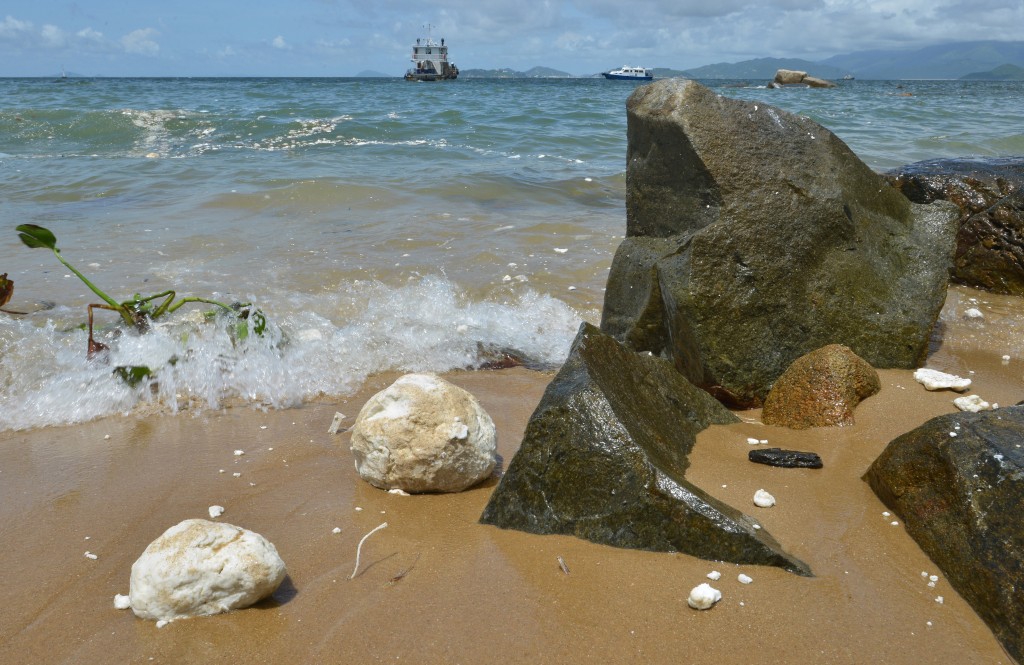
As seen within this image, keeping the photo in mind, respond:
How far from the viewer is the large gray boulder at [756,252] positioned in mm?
3643

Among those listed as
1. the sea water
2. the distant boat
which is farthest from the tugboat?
the sea water

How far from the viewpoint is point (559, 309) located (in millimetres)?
5457

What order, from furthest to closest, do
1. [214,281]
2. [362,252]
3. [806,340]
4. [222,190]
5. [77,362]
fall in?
[222,190], [362,252], [214,281], [77,362], [806,340]

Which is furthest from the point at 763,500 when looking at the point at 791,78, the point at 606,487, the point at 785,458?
the point at 791,78

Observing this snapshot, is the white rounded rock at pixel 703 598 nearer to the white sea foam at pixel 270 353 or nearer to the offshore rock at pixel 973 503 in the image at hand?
the offshore rock at pixel 973 503

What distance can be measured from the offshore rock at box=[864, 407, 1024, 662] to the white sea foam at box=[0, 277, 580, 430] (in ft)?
7.51

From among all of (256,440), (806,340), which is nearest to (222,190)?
(256,440)

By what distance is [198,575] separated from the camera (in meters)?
2.09

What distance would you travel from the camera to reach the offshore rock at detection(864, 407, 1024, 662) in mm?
2072

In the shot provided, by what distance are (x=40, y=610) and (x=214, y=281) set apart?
4130mm

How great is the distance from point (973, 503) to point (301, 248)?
585cm

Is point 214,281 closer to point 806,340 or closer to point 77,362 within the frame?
point 77,362

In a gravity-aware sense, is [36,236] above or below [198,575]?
above

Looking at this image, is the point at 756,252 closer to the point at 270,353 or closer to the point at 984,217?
the point at 270,353
